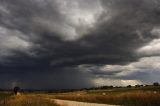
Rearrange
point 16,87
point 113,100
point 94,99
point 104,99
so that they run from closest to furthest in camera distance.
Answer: point 113,100, point 104,99, point 94,99, point 16,87

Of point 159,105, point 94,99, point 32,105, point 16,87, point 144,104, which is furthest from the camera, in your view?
point 16,87

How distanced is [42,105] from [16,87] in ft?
275

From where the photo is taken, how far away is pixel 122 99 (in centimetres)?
5153

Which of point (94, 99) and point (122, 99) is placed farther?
point (94, 99)

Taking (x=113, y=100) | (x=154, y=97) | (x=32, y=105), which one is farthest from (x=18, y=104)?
(x=154, y=97)

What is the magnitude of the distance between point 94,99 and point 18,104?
19.7 meters

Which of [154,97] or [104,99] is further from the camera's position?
[104,99]

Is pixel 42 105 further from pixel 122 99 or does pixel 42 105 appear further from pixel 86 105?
pixel 122 99

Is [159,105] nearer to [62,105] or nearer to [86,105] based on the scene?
[86,105]

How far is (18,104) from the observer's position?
46844 millimetres

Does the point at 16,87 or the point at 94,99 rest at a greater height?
the point at 16,87

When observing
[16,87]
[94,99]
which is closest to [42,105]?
[94,99]

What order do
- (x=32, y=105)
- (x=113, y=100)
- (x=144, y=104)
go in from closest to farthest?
1. (x=144, y=104)
2. (x=32, y=105)
3. (x=113, y=100)

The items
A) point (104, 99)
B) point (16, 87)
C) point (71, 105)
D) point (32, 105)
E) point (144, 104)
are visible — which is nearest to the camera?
point (144, 104)
